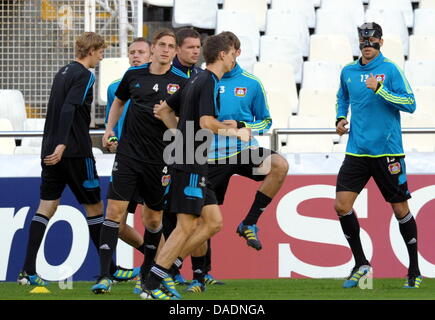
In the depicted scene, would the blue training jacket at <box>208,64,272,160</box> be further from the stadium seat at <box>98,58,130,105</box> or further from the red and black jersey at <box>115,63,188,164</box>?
the stadium seat at <box>98,58,130,105</box>

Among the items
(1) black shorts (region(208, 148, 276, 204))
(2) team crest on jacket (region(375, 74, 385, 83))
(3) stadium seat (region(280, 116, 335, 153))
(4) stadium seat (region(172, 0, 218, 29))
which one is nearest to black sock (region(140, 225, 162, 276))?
(1) black shorts (region(208, 148, 276, 204))

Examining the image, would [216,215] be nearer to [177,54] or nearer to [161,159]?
[161,159]

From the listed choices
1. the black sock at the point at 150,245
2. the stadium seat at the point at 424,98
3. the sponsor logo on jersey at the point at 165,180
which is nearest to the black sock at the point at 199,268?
the black sock at the point at 150,245

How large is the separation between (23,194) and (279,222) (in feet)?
8.49

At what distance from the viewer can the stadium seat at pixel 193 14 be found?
13664 millimetres

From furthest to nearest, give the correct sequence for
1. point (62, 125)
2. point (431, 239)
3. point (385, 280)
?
point (431, 239) < point (385, 280) < point (62, 125)

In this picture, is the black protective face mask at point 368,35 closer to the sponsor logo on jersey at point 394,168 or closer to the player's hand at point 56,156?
the sponsor logo on jersey at point 394,168

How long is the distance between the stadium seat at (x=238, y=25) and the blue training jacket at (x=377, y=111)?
5461 millimetres

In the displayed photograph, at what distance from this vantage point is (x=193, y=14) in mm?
13734

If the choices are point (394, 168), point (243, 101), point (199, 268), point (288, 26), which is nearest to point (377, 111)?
point (394, 168)

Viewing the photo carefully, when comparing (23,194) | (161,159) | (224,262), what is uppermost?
(161,159)
